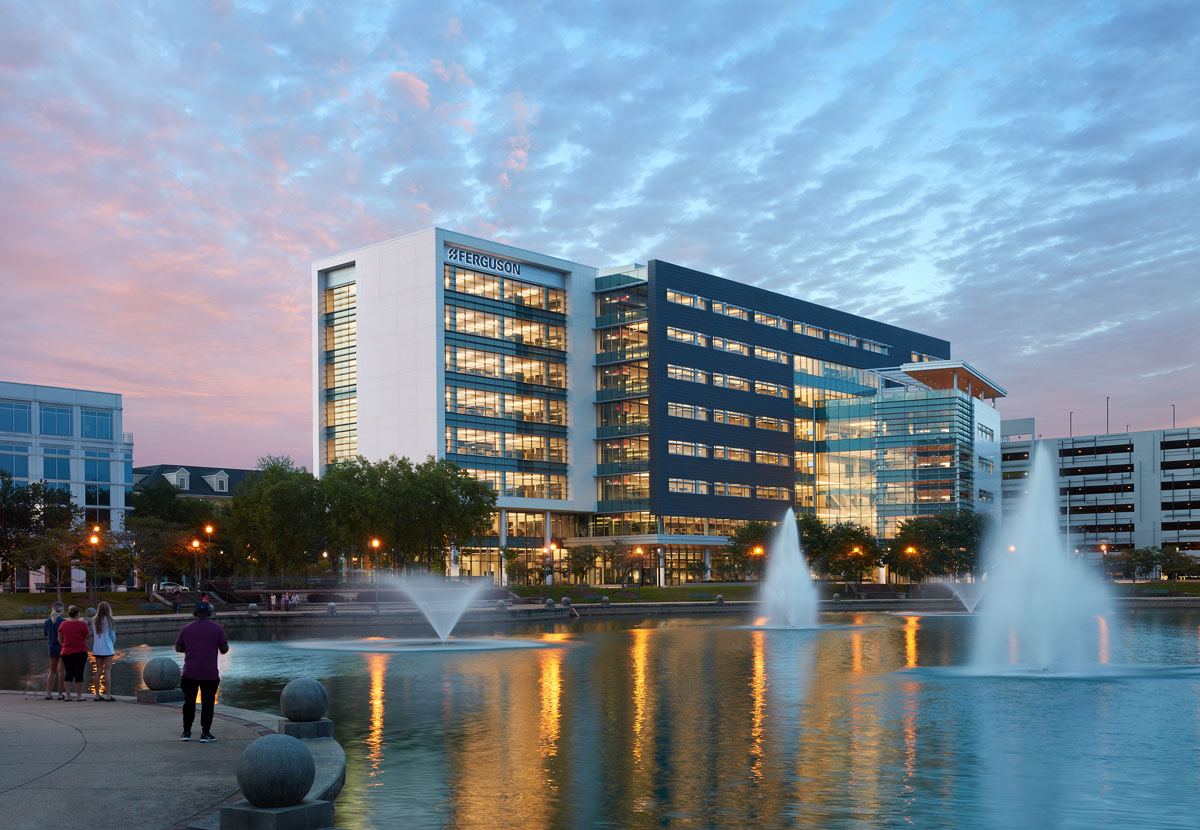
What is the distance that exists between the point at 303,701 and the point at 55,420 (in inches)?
4154

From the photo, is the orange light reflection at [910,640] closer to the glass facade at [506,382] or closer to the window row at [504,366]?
the glass facade at [506,382]

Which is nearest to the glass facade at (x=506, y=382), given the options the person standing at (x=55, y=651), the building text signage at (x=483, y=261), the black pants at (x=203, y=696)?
the building text signage at (x=483, y=261)

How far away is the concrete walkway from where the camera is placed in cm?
1327

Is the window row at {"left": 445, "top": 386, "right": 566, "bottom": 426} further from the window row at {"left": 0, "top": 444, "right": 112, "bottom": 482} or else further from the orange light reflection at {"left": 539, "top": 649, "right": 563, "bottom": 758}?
the orange light reflection at {"left": 539, "top": 649, "right": 563, "bottom": 758}

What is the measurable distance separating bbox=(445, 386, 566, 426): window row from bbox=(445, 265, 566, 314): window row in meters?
10.6

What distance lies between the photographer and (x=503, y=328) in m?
124

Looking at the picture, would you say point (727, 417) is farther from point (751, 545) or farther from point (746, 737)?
point (746, 737)

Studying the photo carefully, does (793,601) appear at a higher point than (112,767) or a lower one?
lower

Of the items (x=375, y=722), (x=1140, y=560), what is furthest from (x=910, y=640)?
(x=1140, y=560)

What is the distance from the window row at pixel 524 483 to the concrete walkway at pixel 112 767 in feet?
314

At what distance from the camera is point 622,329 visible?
13325 centimetres

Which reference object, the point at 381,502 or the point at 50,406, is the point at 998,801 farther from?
the point at 50,406

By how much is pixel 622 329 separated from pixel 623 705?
108m

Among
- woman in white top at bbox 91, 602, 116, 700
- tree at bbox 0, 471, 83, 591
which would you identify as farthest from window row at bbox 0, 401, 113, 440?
woman in white top at bbox 91, 602, 116, 700
